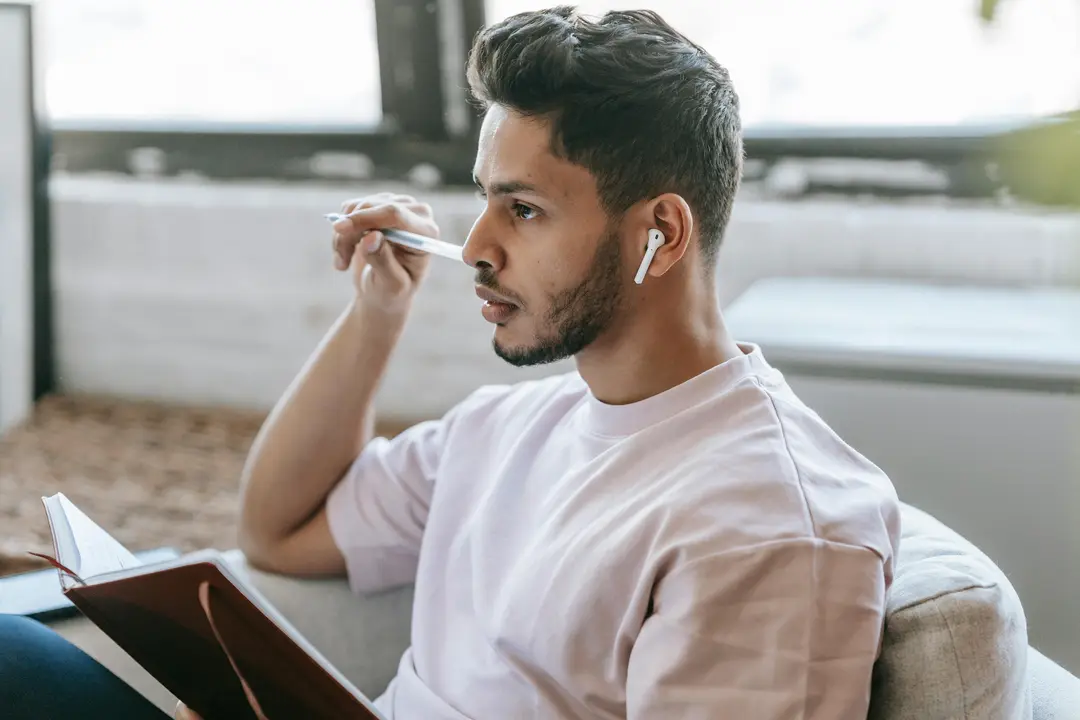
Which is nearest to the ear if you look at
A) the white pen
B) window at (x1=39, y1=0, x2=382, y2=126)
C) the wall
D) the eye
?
the eye

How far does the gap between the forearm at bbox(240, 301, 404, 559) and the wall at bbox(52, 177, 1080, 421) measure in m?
0.93

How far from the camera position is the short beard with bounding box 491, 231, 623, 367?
0.98 meters

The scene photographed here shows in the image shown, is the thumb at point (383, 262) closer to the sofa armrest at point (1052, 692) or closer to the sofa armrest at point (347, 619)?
the sofa armrest at point (347, 619)

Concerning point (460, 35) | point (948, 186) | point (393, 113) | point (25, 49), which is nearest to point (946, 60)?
point (948, 186)

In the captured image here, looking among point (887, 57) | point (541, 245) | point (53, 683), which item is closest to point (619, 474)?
point (541, 245)

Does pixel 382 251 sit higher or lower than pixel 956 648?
higher

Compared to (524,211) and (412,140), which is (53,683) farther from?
(412,140)

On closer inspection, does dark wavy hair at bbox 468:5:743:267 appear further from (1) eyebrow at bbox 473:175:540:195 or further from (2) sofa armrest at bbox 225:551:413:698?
(2) sofa armrest at bbox 225:551:413:698

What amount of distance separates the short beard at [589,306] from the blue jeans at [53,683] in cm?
55

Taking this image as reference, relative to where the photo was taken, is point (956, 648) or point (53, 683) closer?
point (956, 648)

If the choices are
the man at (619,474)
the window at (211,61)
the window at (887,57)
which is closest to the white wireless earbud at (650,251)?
the man at (619,474)

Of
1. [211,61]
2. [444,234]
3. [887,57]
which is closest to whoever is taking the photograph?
[887,57]

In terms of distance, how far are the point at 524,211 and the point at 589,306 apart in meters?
0.11

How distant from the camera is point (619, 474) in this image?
0.96 metres
